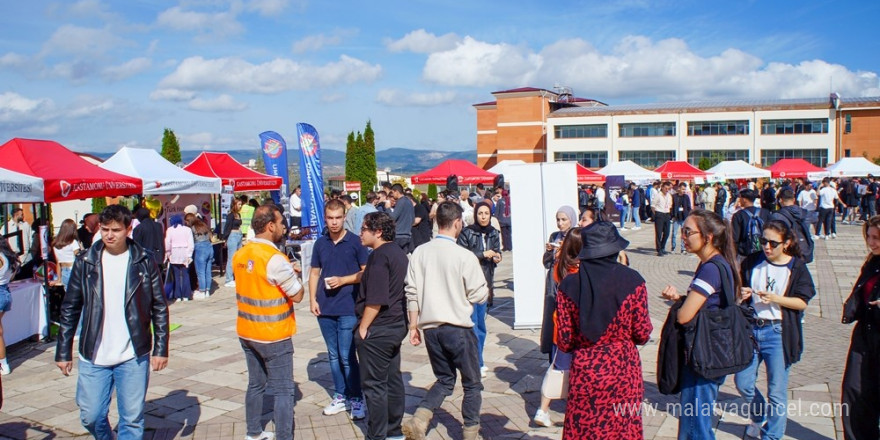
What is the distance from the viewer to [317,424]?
523 cm

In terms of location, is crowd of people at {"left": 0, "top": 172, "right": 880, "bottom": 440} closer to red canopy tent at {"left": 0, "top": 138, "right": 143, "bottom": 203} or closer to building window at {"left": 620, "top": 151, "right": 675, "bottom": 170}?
red canopy tent at {"left": 0, "top": 138, "right": 143, "bottom": 203}

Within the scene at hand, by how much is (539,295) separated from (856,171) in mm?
25351

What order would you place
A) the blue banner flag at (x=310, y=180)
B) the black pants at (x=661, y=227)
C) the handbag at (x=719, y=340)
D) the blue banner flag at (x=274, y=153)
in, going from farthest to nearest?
the blue banner flag at (x=274, y=153), the black pants at (x=661, y=227), the blue banner flag at (x=310, y=180), the handbag at (x=719, y=340)

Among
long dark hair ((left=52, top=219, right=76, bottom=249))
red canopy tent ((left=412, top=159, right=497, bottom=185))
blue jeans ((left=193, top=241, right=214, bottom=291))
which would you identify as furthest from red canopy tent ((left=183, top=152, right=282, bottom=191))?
red canopy tent ((left=412, top=159, right=497, bottom=185))

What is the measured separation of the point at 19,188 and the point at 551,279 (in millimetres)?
6303

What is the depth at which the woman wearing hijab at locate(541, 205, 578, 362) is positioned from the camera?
522cm

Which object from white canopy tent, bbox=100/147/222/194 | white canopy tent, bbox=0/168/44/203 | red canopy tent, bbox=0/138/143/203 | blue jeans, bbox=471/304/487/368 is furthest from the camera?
white canopy tent, bbox=100/147/222/194

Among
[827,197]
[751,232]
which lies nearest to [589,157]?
[827,197]

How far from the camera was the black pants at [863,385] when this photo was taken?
3.92 meters

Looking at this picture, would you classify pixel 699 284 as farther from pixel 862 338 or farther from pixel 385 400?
pixel 385 400

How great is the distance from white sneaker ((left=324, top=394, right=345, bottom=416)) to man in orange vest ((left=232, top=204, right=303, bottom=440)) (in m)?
0.97

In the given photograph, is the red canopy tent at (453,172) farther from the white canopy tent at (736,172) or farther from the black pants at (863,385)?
the black pants at (863,385)

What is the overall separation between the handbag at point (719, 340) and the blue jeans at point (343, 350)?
2594 mm

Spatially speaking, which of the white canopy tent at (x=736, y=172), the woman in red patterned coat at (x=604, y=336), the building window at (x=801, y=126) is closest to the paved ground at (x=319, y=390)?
the woman in red patterned coat at (x=604, y=336)
